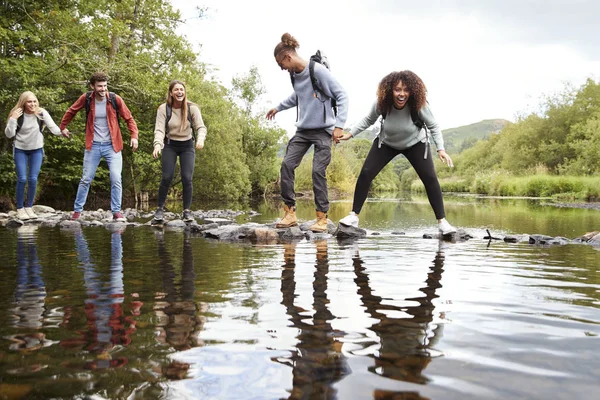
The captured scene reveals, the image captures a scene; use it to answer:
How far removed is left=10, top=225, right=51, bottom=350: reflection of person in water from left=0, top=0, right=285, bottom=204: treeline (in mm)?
13389

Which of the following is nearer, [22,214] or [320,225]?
[320,225]

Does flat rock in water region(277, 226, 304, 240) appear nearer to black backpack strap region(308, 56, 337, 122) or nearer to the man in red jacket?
black backpack strap region(308, 56, 337, 122)

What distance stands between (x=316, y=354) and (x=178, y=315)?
2.84 ft

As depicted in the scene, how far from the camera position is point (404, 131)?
6781 millimetres

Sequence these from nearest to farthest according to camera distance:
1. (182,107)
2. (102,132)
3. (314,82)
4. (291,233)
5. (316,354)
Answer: (316,354) → (291,233) → (314,82) → (182,107) → (102,132)

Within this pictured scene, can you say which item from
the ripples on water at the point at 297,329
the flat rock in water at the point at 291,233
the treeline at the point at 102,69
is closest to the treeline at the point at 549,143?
the treeline at the point at 102,69

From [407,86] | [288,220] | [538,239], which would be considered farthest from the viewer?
[288,220]

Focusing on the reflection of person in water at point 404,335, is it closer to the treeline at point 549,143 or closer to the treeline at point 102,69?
the treeline at point 102,69

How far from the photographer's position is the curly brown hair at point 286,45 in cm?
691

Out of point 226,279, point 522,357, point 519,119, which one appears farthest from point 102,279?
point 519,119

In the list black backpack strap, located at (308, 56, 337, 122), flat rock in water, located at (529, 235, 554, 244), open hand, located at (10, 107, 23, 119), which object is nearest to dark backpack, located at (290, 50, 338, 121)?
black backpack strap, located at (308, 56, 337, 122)

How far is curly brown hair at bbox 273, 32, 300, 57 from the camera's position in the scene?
6910mm

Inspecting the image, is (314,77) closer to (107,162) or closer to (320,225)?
(320,225)

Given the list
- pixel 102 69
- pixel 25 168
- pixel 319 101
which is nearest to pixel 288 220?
pixel 319 101
